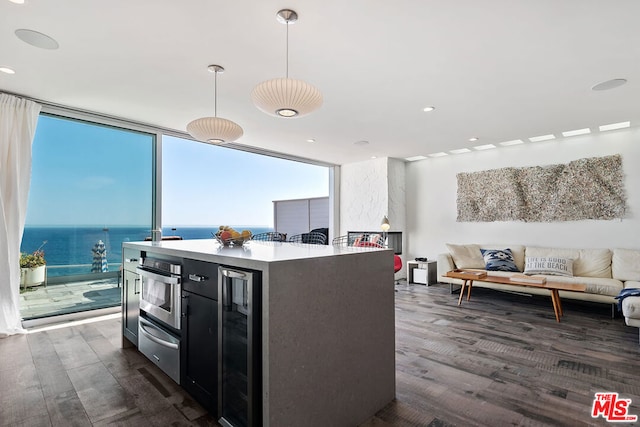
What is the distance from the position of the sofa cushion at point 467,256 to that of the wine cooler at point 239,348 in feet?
15.3

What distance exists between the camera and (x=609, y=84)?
305cm

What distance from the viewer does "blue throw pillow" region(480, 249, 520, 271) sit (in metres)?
4.98

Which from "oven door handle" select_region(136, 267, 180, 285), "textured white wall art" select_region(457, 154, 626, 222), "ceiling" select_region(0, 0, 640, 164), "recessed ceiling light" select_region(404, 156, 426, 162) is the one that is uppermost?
"ceiling" select_region(0, 0, 640, 164)

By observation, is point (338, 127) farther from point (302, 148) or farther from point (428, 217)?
point (428, 217)

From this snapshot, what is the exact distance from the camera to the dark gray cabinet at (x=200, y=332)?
68.8 inches

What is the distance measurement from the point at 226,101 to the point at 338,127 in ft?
5.28

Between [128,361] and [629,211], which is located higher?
[629,211]

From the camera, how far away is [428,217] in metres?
6.58

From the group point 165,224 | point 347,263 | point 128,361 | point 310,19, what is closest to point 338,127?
point 310,19

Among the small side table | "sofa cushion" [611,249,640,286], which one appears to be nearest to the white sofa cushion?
"sofa cushion" [611,249,640,286]

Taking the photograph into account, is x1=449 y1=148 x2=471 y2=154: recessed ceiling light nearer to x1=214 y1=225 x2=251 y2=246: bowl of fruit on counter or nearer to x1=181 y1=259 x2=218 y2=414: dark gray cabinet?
x1=214 y1=225 x2=251 y2=246: bowl of fruit on counter

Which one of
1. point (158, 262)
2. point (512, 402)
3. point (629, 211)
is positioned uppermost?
point (629, 211)

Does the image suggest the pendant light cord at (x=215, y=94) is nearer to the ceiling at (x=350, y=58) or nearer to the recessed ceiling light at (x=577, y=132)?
the ceiling at (x=350, y=58)

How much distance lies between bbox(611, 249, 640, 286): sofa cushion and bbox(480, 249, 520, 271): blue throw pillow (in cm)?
117
